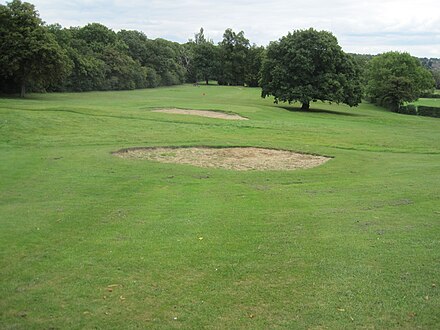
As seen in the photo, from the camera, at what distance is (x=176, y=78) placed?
401 feet

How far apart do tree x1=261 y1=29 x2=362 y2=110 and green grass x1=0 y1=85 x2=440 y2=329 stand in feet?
117

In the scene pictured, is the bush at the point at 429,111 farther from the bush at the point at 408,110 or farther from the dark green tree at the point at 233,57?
the dark green tree at the point at 233,57

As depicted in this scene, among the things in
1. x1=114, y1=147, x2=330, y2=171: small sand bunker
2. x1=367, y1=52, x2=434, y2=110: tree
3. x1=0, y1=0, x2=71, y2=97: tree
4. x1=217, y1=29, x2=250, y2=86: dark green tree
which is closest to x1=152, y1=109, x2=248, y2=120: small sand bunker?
x1=114, y1=147, x2=330, y2=171: small sand bunker

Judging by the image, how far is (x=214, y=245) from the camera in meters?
9.30

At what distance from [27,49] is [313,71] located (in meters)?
33.9

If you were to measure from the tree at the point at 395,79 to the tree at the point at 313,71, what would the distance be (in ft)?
79.2

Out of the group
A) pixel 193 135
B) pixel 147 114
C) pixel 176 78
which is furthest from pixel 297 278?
pixel 176 78

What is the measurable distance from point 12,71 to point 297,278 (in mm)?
54920

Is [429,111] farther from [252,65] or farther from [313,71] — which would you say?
[252,65]

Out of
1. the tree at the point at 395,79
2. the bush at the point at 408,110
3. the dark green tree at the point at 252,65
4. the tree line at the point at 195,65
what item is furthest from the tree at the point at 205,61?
the bush at the point at 408,110

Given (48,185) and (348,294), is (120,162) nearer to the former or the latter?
(48,185)

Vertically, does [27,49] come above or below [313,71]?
above

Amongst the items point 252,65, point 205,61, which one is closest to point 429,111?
point 252,65

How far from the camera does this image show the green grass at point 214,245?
6.51 meters
